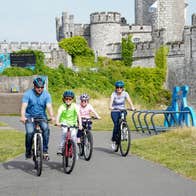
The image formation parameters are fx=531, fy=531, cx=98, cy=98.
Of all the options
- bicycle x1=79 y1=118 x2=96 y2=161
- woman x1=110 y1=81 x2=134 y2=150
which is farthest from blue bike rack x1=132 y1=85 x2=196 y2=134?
bicycle x1=79 y1=118 x2=96 y2=161

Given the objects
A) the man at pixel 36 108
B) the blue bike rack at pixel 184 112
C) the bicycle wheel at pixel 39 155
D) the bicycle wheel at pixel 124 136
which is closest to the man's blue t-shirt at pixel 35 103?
the man at pixel 36 108

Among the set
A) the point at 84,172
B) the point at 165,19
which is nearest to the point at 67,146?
the point at 84,172

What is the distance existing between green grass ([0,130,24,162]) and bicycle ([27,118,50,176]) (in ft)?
7.05

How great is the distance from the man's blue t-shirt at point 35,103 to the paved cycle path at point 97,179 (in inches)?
43.4

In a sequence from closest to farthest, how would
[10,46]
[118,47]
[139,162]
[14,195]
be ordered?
[14,195] → [139,162] → [118,47] → [10,46]

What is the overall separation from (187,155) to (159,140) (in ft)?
9.44

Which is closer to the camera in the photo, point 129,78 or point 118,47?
point 129,78

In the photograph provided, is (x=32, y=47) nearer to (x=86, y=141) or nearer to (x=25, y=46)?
(x=25, y=46)

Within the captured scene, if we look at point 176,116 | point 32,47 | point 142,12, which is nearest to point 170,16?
point 142,12

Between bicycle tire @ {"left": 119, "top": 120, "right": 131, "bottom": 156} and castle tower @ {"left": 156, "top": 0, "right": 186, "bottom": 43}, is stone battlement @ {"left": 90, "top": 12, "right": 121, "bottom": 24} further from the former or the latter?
bicycle tire @ {"left": 119, "top": 120, "right": 131, "bottom": 156}

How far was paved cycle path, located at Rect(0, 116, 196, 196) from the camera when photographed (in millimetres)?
8109

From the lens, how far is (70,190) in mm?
8250

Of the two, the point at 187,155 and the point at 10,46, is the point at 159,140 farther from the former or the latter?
the point at 10,46

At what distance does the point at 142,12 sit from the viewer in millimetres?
63938
